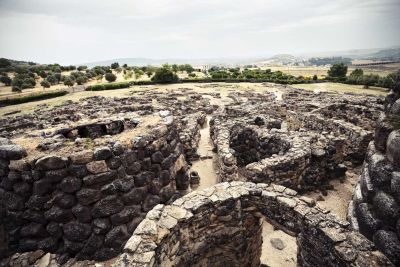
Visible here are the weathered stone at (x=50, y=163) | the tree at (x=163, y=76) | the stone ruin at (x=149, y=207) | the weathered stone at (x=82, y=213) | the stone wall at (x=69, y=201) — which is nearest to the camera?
the stone ruin at (x=149, y=207)

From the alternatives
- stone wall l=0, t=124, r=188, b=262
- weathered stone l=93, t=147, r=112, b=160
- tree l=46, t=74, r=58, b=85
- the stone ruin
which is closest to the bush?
tree l=46, t=74, r=58, b=85

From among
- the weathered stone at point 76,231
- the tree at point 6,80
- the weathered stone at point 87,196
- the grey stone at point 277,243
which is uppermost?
the tree at point 6,80

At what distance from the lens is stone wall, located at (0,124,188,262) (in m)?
7.10

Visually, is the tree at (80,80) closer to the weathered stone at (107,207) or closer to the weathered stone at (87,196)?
the weathered stone at (87,196)

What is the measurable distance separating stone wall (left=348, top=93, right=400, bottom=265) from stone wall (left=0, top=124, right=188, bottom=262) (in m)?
6.62

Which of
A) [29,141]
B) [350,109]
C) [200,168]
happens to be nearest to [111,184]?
[29,141]

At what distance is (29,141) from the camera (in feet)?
28.3

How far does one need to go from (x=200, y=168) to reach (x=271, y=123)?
227 inches

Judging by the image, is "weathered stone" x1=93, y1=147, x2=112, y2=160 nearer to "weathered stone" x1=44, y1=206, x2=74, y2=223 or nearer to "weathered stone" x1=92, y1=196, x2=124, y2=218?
"weathered stone" x1=92, y1=196, x2=124, y2=218

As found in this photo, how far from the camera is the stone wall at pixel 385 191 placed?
15.8ft

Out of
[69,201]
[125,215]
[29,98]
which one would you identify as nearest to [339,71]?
[29,98]

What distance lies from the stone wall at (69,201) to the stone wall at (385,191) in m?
6.62

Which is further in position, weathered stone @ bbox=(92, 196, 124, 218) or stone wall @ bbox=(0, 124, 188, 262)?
weathered stone @ bbox=(92, 196, 124, 218)

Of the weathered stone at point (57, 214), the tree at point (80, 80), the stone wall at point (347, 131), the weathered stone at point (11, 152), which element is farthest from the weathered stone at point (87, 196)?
the tree at point (80, 80)
